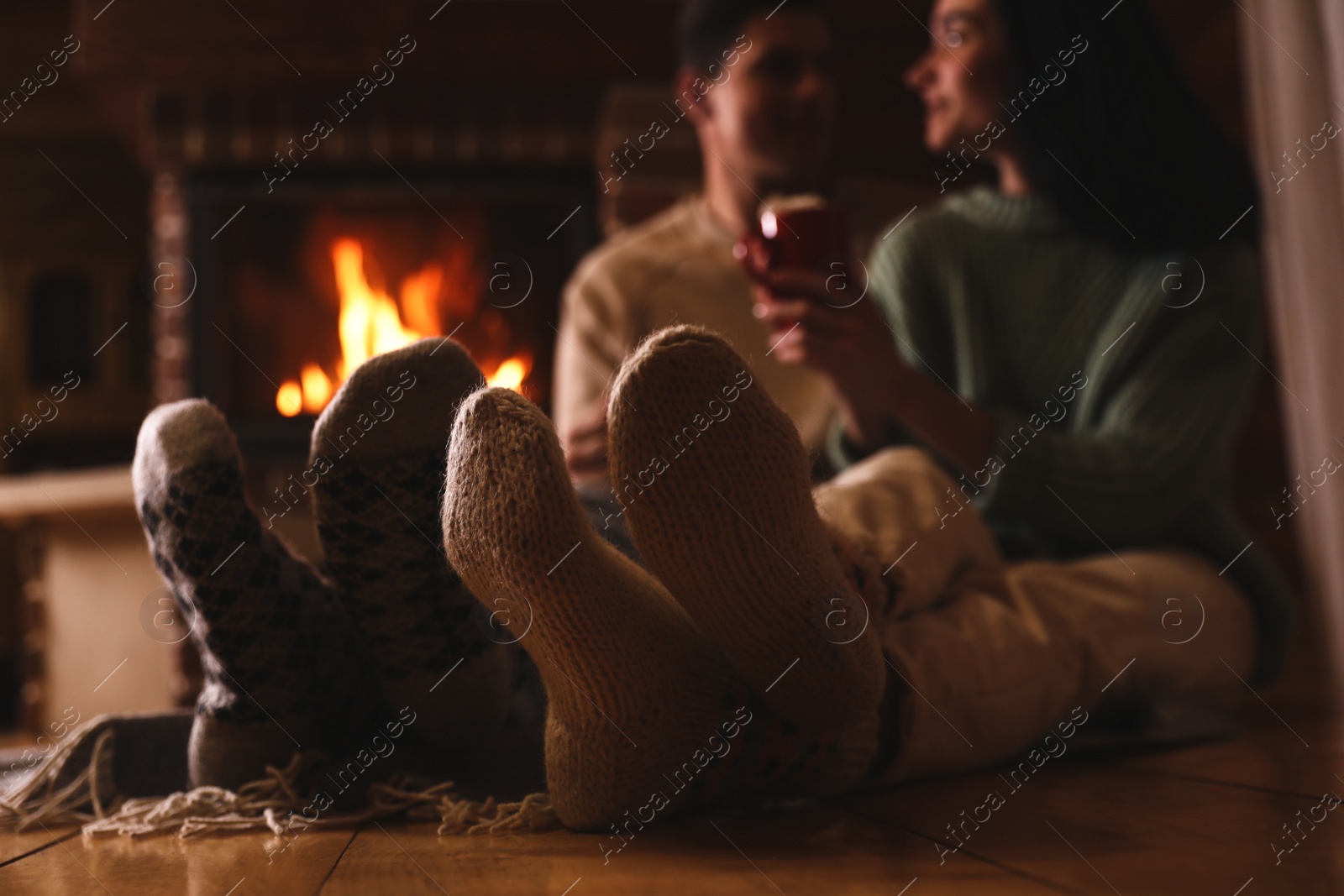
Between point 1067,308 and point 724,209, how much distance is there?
587mm

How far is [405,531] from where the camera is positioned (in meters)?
0.57

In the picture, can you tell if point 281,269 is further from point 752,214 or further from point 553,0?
point 752,214

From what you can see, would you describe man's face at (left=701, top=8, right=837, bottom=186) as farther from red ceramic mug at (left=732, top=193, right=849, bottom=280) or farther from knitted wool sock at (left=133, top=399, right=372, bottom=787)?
knitted wool sock at (left=133, top=399, right=372, bottom=787)

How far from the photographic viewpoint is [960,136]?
112 cm

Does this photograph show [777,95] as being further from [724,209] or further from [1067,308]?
[1067,308]

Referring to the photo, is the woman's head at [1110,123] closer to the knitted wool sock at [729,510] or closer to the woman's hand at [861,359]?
the woman's hand at [861,359]

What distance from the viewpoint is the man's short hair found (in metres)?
1.40

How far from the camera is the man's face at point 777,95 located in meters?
1.40

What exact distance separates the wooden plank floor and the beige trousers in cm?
5

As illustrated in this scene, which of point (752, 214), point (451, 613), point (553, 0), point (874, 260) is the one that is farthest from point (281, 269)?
point (451, 613)

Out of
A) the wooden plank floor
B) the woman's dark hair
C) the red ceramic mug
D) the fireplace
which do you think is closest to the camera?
the wooden plank floor

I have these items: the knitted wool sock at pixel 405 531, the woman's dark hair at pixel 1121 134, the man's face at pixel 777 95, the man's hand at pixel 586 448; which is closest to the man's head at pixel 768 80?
the man's face at pixel 777 95

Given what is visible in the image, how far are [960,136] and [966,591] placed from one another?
0.58 m

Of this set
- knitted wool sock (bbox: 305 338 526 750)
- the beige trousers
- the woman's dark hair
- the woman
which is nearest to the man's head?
the woman
